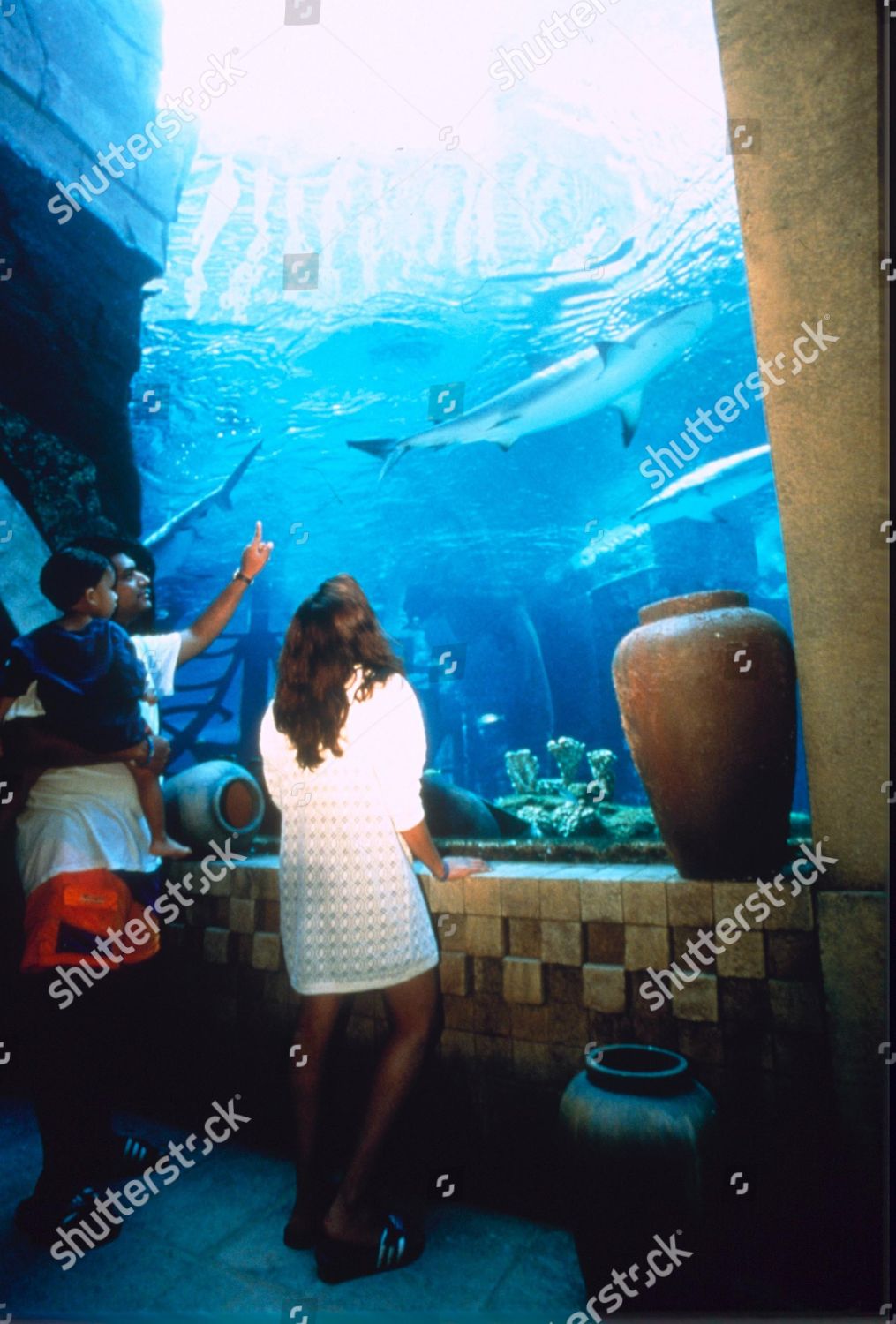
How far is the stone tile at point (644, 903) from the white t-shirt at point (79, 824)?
67.8 inches

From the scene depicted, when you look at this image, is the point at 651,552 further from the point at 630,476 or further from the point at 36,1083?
the point at 36,1083

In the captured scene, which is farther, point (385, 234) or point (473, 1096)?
point (385, 234)

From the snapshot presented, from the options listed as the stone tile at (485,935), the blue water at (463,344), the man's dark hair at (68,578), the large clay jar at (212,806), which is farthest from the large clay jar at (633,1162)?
the blue water at (463,344)

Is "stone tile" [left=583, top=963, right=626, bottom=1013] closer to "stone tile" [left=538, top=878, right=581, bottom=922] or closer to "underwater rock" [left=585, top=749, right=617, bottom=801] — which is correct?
"stone tile" [left=538, top=878, right=581, bottom=922]

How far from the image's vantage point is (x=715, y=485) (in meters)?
15.2

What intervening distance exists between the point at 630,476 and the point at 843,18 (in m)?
23.2

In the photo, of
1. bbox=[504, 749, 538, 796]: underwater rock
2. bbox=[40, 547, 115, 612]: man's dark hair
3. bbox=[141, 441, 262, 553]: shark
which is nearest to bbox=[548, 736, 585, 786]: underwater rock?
bbox=[504, 749, 538, 796]: underwater rock

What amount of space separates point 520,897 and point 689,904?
0.55 meters

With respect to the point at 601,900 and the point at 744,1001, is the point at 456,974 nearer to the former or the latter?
the point at 601,900

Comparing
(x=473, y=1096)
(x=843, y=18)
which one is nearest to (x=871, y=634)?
(x=843, y=18)

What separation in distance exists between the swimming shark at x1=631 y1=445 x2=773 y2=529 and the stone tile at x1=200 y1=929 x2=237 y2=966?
14.3 meters

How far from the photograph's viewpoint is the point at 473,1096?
7.11 ft

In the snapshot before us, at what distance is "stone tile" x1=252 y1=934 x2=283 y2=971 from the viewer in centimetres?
259

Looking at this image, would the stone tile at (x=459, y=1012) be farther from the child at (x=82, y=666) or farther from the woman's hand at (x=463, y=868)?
the child at (x=82, y=666)
